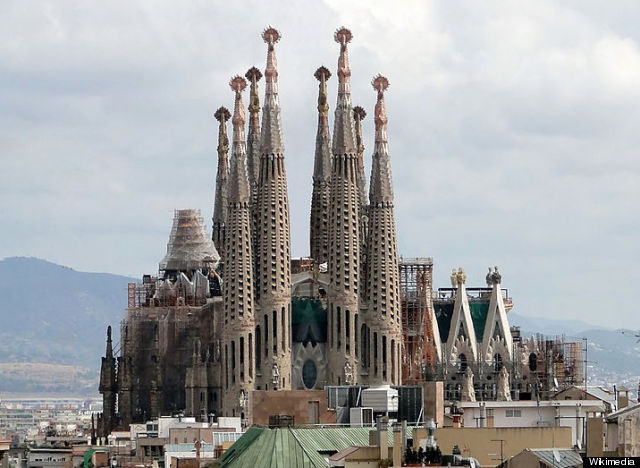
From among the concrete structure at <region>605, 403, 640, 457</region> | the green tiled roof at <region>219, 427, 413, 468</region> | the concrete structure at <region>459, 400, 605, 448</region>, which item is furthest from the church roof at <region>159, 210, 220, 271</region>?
the concrete structure at <region>605, 403, 640, 457</region>

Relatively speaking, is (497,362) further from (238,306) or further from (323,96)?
(238,306)

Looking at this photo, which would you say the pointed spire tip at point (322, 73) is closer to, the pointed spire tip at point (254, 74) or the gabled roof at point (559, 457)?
the pointed spire tip at point (254, 74)

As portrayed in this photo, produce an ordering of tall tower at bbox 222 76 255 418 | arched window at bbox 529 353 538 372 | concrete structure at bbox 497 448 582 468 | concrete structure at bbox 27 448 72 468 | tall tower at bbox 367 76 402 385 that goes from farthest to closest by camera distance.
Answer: arched window at bbox 529 353 538 372 → tall tower at bbox 367 76 402 385 → tall tower at bbox 222 76 255 418 → concrete structure at bbox 27 448 72 468 → concrete structure at bbox 497 448 582 468

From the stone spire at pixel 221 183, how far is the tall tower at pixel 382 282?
69.0 ft

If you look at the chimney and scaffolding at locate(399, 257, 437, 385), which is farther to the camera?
scaffolding at locate(399, 257, 437, 385)

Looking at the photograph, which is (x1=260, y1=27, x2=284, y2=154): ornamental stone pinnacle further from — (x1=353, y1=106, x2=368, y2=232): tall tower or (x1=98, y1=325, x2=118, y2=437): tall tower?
(x1=98, y1=325, x2=118, y2=437): tall tower

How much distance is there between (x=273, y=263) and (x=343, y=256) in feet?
14.4

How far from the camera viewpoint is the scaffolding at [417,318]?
170 meters

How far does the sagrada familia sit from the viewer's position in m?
161

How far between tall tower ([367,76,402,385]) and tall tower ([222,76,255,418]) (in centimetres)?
775

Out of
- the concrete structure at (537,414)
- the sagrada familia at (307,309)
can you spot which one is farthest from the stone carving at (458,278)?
the concrete structure at (537,414)

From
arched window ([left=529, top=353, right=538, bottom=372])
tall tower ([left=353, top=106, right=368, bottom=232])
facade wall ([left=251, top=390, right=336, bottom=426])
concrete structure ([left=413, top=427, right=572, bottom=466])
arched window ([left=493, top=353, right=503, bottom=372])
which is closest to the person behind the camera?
concrete structure ([left=413, top=427, right=572, bottom=466])

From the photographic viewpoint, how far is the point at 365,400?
87250 millimetres

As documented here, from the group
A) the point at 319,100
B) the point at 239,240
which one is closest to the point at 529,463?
the point at 239,240
